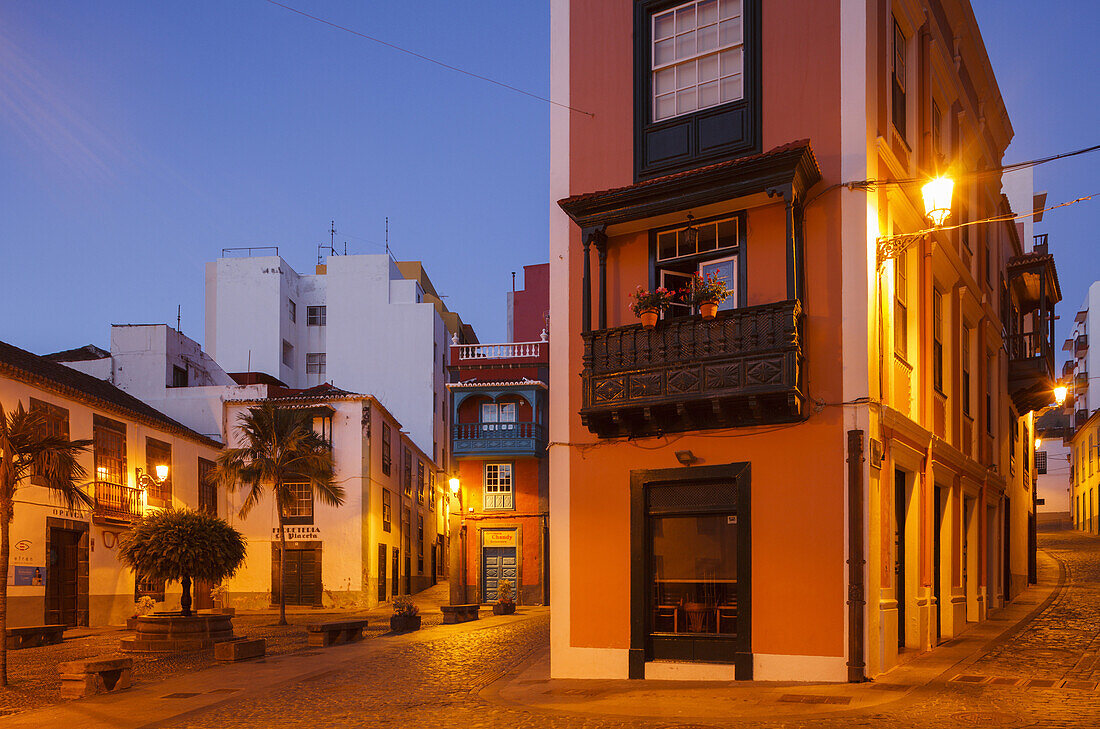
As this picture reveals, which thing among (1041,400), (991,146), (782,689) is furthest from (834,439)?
(1041,400)

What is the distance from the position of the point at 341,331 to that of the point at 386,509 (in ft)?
56.1

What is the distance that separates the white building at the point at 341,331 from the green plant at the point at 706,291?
1652 inches

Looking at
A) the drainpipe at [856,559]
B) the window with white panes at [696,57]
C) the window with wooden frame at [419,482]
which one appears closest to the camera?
the drainpipe at [856,559]

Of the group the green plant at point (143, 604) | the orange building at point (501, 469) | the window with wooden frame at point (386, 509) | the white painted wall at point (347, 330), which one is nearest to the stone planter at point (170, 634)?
the green plant at point (143, 604)

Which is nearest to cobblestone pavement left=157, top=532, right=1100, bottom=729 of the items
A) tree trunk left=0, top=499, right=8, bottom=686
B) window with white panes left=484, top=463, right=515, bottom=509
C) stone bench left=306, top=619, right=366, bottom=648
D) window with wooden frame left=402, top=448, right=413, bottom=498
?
stone bench left=306, top=619, right=366, bottom=648

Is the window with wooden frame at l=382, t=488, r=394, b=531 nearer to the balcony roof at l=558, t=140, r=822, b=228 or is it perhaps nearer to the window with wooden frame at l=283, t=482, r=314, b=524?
the window with wooden frame at l=283, t=482, r=314, b=524

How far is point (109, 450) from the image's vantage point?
107ft

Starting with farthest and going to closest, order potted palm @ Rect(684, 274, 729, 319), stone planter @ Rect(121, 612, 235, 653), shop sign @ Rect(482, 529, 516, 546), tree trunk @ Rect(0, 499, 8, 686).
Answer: shop sign @ Rect(482, 529, 516, 546), stone planter @ Rect(121, 612, 235, 653), tree trunk @ Rect(0, 499, 8, 686), potted palm @ Rect(684, 274, 729, 319)

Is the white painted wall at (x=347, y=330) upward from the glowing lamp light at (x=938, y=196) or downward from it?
upward

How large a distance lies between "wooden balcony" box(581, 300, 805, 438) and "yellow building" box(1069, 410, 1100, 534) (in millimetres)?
47316

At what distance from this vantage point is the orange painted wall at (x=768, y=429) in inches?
527

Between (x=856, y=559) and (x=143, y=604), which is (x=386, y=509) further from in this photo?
(x=856, y=559)

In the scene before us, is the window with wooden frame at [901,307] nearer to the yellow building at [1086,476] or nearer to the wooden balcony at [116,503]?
the wooden balcony at [116,503]

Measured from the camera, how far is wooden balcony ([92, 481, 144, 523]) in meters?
31.5
